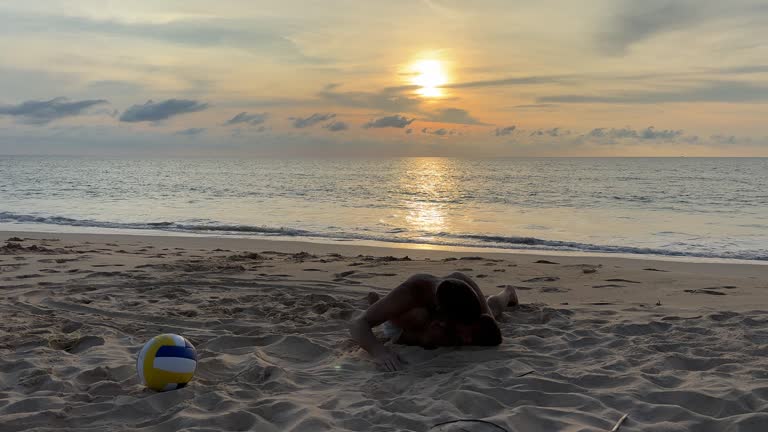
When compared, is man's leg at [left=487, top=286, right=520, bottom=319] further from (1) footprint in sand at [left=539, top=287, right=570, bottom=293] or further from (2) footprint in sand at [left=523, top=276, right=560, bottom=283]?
(2) footprint in sand at [left=523, top=276, right=560, bottom=283]

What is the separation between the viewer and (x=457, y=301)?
460 cm

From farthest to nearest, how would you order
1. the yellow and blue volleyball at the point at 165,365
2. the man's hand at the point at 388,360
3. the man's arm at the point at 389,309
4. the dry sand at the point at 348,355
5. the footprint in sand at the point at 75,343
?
1. the footprint in sand at the point at 75,343
2. the man's arm at the point at 389,309
3. the man's hand at the point at 388,360
4. the yellow and blue volleyball at the point at 165,365
5. the dry sand at the point at 348,355

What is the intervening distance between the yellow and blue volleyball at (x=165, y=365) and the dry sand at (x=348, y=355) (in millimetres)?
110

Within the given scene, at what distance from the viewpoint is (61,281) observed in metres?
7.83

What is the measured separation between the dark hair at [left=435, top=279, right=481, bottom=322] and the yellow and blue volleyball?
1.99 meters

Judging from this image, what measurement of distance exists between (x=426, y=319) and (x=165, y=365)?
7.30 feet

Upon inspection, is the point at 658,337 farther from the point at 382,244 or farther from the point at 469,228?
the point at 469,228

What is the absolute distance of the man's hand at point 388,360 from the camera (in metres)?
4.63

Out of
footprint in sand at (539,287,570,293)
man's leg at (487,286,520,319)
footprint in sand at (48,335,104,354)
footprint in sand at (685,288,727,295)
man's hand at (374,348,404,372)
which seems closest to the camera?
man's hand at (374,348,404,372)

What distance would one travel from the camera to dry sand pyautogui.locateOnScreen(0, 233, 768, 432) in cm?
368

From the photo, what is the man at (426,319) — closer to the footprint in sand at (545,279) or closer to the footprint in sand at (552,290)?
the footprint in sand at (552,290)

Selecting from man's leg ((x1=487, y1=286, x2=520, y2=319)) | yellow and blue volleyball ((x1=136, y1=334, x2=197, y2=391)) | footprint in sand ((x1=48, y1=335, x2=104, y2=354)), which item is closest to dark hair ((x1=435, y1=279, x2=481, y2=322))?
man's leg ((x1=487, y1=286, x2=520, y2=319))

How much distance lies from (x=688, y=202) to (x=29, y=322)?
29.2 meters

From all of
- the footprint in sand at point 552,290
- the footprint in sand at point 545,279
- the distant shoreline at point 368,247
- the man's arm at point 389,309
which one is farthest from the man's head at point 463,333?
the distant shoreline at point 368,247
